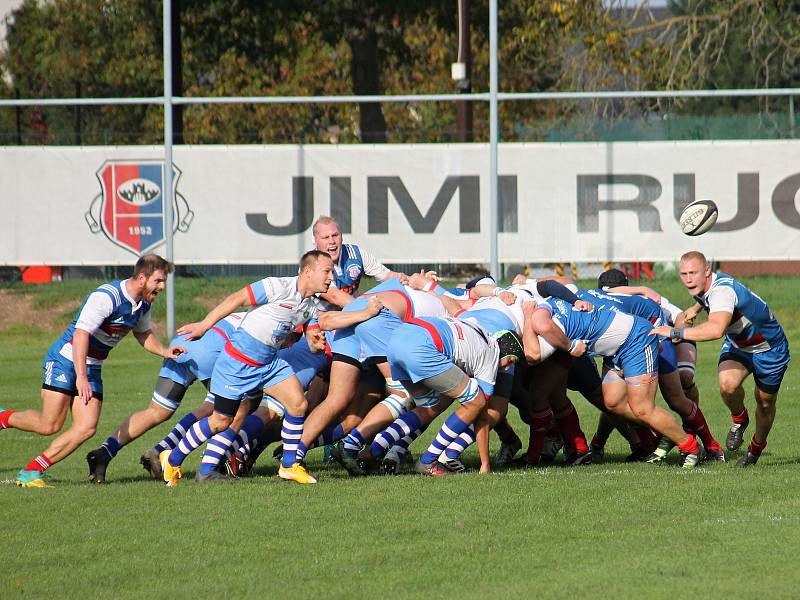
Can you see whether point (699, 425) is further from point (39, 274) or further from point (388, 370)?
point (39, 274)

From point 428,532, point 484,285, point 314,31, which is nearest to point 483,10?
point 314,31

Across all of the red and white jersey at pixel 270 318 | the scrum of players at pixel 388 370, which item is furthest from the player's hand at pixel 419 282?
the red and white jersey at pixel 270 318

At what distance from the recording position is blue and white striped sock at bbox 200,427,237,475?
29.8 ft

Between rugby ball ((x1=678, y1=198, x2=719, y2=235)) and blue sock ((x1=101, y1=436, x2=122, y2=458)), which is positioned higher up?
rugby ball ((x1=678, y1=198, x2=719, y2=235))

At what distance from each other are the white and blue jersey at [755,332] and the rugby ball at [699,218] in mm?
3112

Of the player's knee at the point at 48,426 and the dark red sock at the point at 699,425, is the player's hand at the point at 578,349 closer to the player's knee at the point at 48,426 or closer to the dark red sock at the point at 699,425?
the dark red sock at the point at 699,425

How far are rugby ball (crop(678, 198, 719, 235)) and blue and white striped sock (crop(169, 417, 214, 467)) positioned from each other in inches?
232

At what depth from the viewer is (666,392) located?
33.3ft

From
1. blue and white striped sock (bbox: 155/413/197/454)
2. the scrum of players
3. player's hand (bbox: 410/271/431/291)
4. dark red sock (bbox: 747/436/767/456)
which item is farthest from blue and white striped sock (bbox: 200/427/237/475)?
dark red sock (bbox: 747/436/767/456)

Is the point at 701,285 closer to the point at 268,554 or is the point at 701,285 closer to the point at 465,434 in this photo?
the point at 465,434

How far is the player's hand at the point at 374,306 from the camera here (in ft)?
30.3

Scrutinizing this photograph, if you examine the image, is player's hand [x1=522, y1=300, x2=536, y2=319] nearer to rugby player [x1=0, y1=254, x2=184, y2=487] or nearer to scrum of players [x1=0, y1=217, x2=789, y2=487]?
scrum of players [x1=0, y1=217, x2=789, y2=487]

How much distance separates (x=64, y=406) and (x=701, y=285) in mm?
4836

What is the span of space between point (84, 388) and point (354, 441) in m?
2.08
